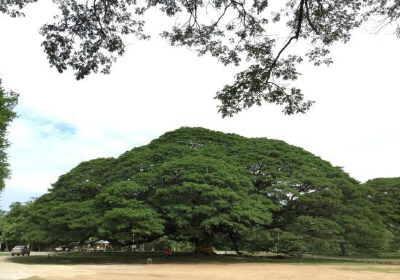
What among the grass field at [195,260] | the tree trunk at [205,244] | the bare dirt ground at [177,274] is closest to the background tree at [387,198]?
the grass field at [195,260]

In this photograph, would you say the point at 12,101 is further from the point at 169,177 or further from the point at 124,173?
the point at 169,177

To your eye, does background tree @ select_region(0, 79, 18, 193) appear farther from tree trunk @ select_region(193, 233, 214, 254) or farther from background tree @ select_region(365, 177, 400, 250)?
background tree @ select_region(365, 177, 400, 250)

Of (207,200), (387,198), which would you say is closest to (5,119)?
(207,200)

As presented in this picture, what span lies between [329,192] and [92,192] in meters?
15.8

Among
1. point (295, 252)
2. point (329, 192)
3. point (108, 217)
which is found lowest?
point (295, 252)

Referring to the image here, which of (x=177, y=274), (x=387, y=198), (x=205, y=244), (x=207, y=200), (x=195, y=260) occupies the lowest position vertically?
(x=177, y=274)

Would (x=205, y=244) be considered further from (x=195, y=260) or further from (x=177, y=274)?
(x=177, y=274)

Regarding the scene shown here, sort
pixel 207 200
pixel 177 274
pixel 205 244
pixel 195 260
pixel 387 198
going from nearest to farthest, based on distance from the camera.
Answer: pixel 177 274 < pixel 207 200 < pixel 195 260 < pixel 205 244 < pixel 387 198

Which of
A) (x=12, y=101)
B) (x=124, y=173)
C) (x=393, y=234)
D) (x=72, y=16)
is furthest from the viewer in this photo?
(x=393, y=234)

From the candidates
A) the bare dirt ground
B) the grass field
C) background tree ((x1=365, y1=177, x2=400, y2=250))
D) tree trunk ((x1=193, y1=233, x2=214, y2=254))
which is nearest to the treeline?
tree trunk ((x1=193, y1=233, x2=214, y2=254))

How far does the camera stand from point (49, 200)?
2330 cm

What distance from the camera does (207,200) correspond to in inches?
758

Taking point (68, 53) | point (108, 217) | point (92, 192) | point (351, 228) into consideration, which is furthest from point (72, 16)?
point (351, 228)

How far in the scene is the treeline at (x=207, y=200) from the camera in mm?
19000
